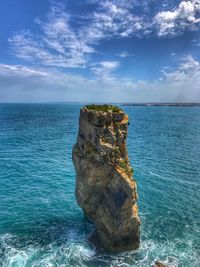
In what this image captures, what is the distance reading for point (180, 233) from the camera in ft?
117

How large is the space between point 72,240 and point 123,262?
8.21m

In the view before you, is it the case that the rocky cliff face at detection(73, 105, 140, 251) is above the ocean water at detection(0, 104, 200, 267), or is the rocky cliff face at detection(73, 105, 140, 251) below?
above

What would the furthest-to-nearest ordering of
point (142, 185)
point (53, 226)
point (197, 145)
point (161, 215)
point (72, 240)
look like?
point (197, 145), point (142, 185), point (161, 215), point (53, 226), point (72, 240)

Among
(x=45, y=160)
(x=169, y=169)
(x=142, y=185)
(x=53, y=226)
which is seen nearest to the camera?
(x=53, y=226)

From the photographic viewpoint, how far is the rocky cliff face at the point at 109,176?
103 feet

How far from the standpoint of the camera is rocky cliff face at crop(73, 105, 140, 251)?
31375 mm

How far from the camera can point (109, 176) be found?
32.8 meters

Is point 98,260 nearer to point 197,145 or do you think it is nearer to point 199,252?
point 199,252

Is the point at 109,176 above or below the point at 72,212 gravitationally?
above

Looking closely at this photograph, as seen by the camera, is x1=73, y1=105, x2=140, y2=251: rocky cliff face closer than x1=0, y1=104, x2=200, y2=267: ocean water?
No

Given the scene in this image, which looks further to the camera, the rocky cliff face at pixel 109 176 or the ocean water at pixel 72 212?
the rocky cliff face at pixel 109 176

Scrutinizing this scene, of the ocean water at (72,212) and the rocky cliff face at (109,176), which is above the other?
the rocky cliff face at (109,176)

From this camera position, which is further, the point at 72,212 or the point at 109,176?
the point at 72,212

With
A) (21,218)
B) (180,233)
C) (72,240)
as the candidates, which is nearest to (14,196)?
(21,218)
